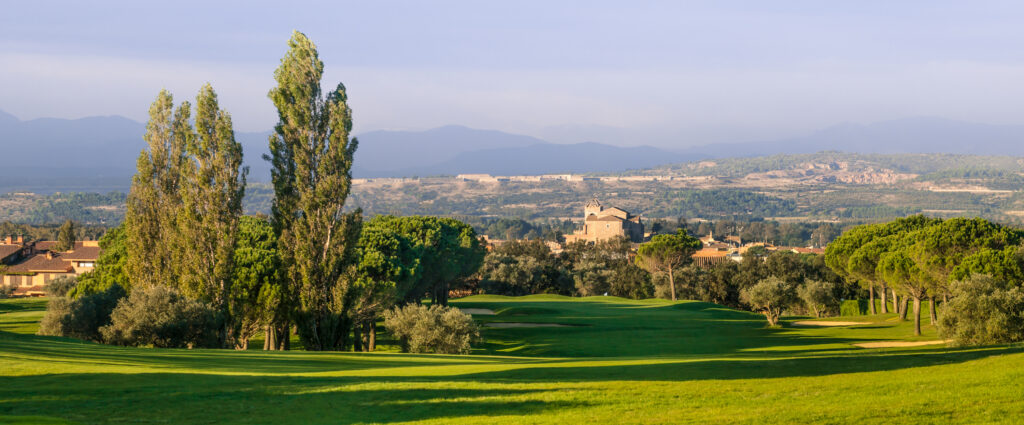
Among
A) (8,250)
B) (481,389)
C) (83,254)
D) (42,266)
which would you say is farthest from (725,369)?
(8,250)

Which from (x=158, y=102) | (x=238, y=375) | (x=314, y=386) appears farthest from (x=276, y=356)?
(x=158, y=102)

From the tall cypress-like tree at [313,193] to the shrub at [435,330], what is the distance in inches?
96.9

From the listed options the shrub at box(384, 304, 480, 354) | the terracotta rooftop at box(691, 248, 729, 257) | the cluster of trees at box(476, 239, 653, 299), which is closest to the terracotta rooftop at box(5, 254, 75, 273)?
the cluster of trees at box(476, 239, 653, 299)

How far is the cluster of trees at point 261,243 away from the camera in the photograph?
1496 inches

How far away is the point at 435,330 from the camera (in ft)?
123

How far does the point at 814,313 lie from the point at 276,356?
179ft

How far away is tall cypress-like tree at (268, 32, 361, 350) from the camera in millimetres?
38000

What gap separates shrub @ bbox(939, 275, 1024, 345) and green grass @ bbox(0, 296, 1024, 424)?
7.76m

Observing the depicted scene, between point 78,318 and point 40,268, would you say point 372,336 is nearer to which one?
point 78,318

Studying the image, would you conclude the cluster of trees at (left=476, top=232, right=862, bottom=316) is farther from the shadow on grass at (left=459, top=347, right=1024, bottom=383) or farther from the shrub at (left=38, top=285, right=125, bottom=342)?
the shrub at (left=38, top=285, right=125, bottom=342)

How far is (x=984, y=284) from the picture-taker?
36344 millimetres

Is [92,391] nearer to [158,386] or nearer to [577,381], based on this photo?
[158,386]

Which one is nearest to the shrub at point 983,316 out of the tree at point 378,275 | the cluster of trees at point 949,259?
the cluster of trees at point 949,259

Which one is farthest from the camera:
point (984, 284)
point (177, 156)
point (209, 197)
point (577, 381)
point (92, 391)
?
point (177, 156)
